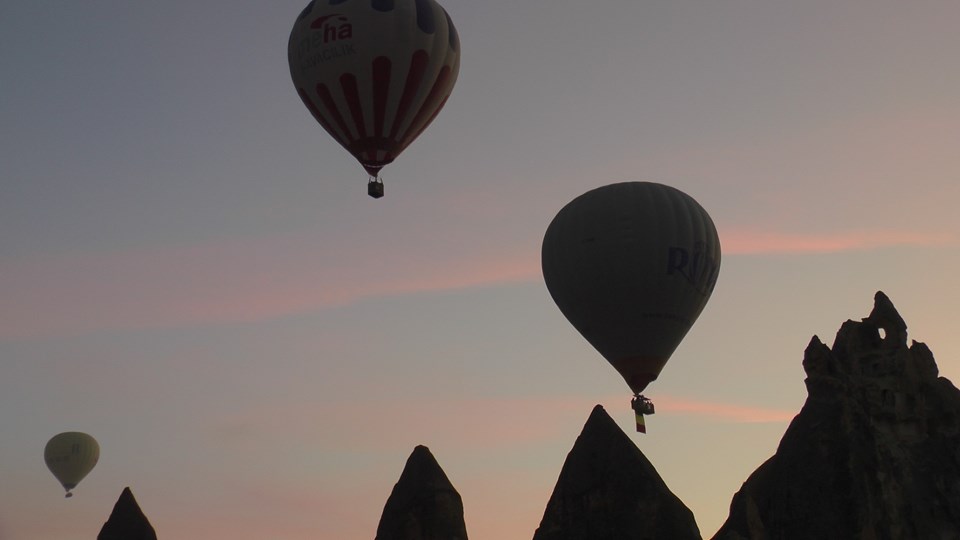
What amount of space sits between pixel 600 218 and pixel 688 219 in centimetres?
292

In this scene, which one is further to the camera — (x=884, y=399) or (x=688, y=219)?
(x=688, y=219)

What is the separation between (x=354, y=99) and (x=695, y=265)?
12.7 meters

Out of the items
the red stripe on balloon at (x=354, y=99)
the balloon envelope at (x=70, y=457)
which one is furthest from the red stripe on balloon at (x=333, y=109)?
the balloon envelope at (x=70, y=457)

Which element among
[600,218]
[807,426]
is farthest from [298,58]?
[807,426]

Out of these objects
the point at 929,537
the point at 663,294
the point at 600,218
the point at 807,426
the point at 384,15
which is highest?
the point at 384,15

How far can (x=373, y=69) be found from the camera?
4494cm

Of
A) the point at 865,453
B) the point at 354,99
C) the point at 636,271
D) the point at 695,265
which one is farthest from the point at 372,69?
the point at 865,453

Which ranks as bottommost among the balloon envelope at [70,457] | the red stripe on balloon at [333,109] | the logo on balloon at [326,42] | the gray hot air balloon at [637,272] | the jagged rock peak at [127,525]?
the jagged rock peak at [127,525]

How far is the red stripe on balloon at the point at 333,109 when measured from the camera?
150ft

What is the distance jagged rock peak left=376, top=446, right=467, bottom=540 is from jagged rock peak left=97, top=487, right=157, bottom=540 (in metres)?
8.89

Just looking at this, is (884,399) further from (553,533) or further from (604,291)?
(553,533)

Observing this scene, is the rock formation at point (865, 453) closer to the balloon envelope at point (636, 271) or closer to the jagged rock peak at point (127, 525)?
the balloon envelope at point (636, 271)

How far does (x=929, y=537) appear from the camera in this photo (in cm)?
3547

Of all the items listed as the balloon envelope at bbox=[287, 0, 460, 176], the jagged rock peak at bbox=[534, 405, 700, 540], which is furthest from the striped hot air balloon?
the jagged rock peak at bbox=[534, 405, 700, 540]
